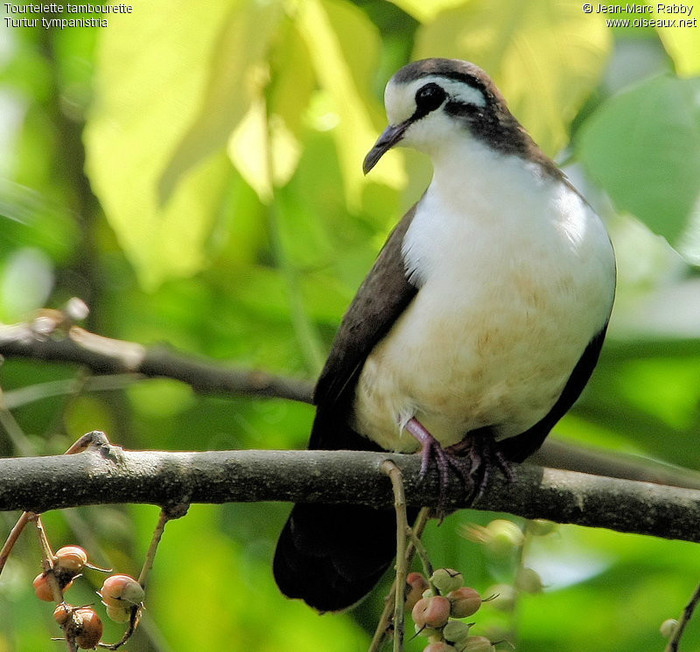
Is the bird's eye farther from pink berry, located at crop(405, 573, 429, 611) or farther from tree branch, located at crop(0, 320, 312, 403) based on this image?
pink berry, located at crop(405, 573, 429, 611)

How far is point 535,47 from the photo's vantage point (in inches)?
85.4

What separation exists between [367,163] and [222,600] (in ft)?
4.98

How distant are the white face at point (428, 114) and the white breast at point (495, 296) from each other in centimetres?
8

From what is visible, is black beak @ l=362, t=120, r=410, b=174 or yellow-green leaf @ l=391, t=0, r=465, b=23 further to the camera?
black beak @ l=362, t=120, r=410, b=174

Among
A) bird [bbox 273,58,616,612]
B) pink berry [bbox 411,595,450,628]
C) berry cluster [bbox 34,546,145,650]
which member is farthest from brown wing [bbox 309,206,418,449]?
berry cluster [bbox 34,546,145,650]

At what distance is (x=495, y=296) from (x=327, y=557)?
0.87 meters

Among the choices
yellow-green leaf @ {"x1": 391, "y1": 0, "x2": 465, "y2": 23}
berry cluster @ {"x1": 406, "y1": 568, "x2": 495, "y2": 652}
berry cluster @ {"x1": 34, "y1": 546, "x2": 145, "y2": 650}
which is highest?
yellow-green leaf @ {"x1": 391, "y1": 0, "x2": 465, "y2": 23}

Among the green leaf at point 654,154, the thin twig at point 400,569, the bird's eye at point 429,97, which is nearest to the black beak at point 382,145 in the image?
the bird's eye at point 429,97

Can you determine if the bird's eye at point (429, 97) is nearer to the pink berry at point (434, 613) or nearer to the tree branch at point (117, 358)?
the tree branch at point (117, 358)

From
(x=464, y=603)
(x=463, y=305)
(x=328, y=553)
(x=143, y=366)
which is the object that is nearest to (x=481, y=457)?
(x=463, y=305)

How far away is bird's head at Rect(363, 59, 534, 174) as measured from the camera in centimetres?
259

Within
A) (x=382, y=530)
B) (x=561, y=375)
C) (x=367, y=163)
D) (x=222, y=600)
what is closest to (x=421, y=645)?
(x=382, y=530)

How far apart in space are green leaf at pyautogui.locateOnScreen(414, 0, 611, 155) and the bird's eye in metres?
0.41

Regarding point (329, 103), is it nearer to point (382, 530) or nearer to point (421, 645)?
point (382, 530)
